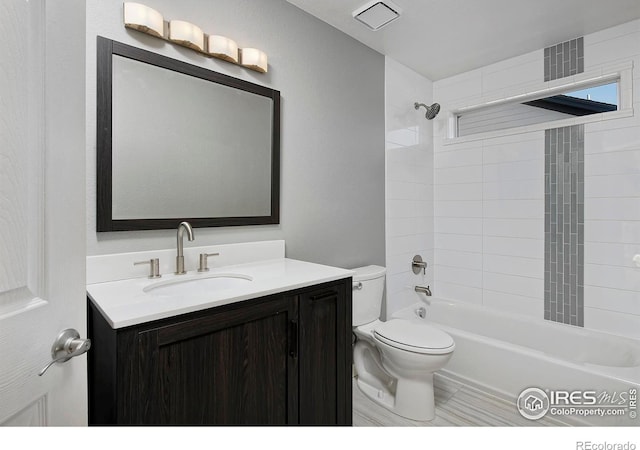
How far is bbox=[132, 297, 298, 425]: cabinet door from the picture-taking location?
94 cm

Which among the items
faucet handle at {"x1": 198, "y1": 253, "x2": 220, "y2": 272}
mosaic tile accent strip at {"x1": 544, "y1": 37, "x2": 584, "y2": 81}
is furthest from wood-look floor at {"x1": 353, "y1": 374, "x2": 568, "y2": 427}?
mosaic tile accent strip at {"x1": 544, "y1": 37, "x2": 584, "y2": 81}

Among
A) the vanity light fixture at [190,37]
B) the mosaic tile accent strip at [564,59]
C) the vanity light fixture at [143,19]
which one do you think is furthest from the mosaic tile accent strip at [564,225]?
the vanity light fixture at [143,19]

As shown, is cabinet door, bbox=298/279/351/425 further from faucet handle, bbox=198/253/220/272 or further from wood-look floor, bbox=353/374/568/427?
faucet handle, bbox=198/253/220/272

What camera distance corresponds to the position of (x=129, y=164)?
4.50ft

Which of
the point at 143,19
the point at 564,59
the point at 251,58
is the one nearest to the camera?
the point at 143,19

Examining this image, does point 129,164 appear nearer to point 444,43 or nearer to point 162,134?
point 162,134

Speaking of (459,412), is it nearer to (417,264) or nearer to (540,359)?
(540,359)

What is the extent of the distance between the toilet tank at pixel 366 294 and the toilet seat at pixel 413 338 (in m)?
0.13

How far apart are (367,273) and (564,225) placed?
5.11ft

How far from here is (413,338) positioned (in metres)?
1.85

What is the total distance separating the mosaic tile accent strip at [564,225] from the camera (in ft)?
7.70

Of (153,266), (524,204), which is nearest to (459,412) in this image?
(524,204)

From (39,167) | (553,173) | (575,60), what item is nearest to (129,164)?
(39,167)

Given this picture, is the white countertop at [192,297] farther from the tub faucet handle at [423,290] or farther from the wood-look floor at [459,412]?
the tub faucet handle at [423,290]
